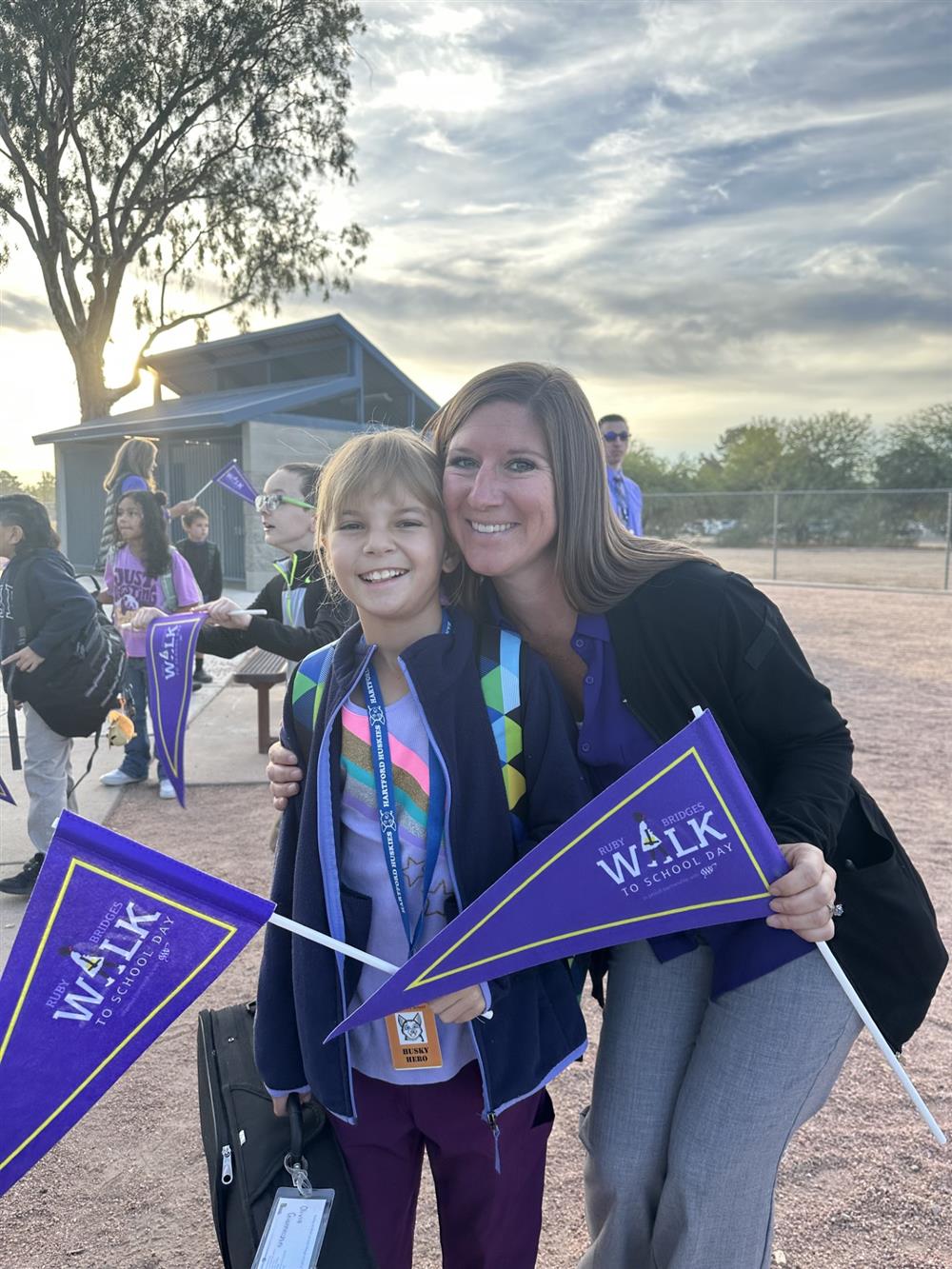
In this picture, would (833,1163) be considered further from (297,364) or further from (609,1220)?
(297,364)

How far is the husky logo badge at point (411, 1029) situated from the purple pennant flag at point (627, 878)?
176 millimetres

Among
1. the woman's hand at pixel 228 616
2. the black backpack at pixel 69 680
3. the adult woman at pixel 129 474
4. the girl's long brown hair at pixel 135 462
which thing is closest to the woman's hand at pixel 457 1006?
the woman's hand at pixel 228 616

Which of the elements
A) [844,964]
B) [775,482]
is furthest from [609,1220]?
[775,482]

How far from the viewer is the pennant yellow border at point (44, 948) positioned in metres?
1.49

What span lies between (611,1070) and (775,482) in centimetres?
5510

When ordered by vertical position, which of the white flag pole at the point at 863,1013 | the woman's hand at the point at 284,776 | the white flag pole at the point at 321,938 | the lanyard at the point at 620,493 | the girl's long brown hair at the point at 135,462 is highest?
the girl's long brown hair at the point at 135,462

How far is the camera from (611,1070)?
6.51ft

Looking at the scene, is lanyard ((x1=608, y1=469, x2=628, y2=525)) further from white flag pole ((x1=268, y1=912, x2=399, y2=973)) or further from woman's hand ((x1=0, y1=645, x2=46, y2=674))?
white flag pole ((x1=268, y1=912, x2=399, y2=973))

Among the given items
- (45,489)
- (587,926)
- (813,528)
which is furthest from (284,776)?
(45,489)

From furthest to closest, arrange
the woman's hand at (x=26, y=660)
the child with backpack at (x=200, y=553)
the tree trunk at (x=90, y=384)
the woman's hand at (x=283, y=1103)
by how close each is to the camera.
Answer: the tree trunk at (x=90, y=384), the child with backpack at (x=200, y=553), the woman's hand at (x=26, y=660), the woman's hand at (x=283, y=1103)

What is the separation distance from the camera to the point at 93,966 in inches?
60.2

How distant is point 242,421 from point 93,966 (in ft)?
61.9

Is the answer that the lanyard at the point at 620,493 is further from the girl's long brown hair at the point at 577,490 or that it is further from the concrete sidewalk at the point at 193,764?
the girl's long brown hair at the point at 577,490

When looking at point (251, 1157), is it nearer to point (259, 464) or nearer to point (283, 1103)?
point (283, 1103)
